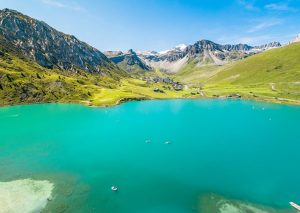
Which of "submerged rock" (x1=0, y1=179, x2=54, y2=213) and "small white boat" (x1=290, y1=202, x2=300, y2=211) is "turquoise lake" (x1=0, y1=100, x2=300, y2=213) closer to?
"small white boat" (x1=290, y1=202, x2=300, y2=211)

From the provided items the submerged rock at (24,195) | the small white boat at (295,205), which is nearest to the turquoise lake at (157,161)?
the small white boat at (295,205)

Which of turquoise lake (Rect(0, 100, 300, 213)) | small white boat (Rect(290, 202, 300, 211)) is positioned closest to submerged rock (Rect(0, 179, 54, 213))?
turquoise lake (Rect(0, 100, 300, 213))

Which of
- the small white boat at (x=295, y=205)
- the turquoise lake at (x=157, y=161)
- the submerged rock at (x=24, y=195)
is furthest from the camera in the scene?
the turquoise lake at (x=157, y=161)

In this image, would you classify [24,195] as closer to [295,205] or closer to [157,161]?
[157,161]

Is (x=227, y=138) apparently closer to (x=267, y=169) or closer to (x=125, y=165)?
(x=267, y=169)

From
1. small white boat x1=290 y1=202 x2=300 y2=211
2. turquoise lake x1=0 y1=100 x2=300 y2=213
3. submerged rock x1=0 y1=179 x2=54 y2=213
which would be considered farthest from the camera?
turquoise lake x1=0 y1=100 x2=300 y2=213

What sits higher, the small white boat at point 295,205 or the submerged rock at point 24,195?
the small white boat at point 295,205

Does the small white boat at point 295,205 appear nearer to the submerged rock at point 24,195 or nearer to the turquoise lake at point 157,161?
the turquoise lake at point 157,161

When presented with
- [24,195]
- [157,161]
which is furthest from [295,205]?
[24,195]

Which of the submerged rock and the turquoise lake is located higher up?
the turquoise lake
